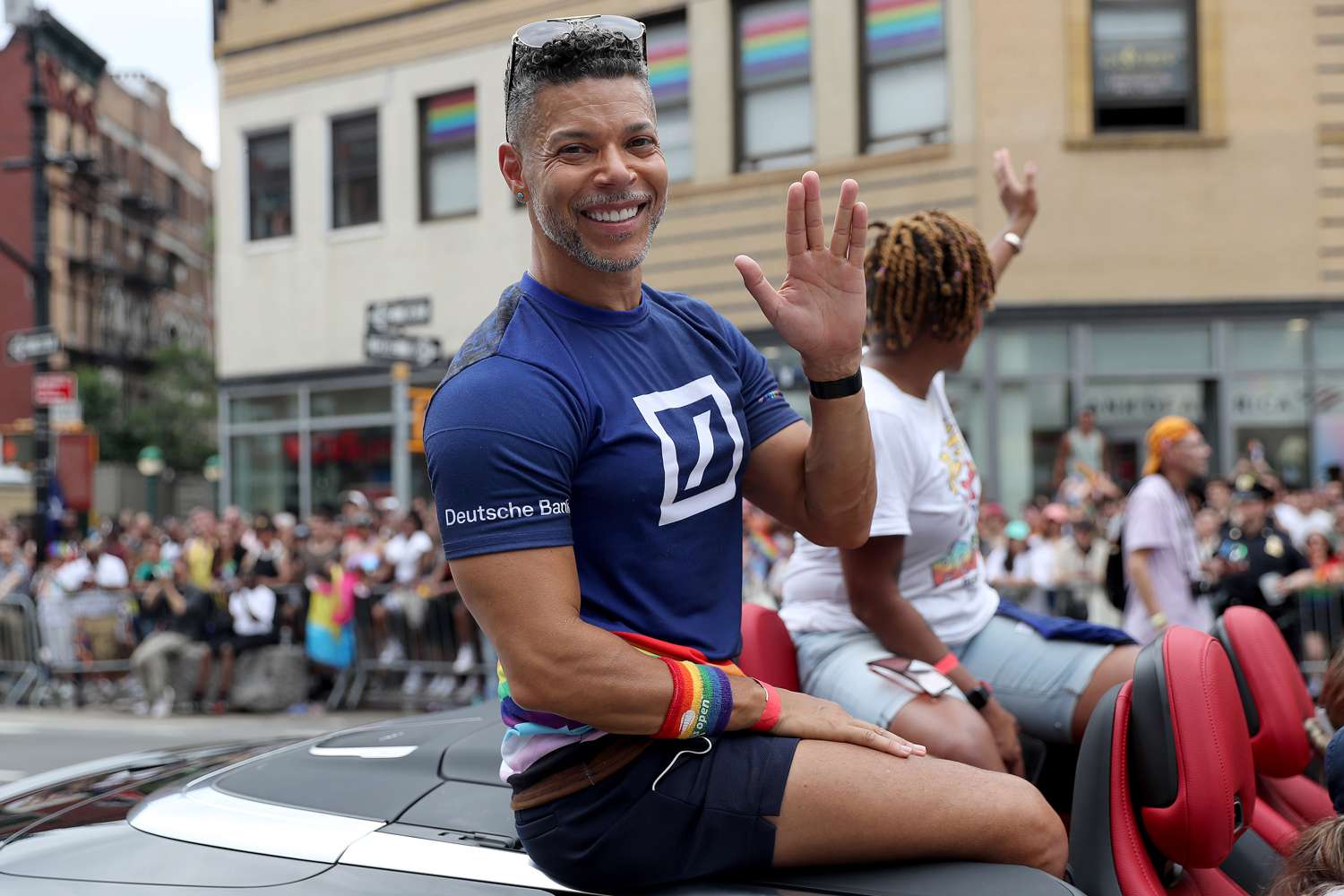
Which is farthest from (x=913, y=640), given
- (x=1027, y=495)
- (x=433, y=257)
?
(x=433, y=257)

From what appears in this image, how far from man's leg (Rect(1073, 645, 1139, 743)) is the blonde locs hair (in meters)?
0.83

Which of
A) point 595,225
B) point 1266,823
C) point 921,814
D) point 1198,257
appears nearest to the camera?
point 921,814

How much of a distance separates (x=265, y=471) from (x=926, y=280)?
19321mm

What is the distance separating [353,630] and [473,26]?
35.2 ft

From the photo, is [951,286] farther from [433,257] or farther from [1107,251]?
[433,257]

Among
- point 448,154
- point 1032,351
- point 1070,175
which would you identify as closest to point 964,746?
point 1032,351

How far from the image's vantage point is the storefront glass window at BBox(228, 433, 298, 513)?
20.5 meters

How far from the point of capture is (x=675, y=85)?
1725 centimetres

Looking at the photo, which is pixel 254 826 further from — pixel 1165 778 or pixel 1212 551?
pixel 1212 551

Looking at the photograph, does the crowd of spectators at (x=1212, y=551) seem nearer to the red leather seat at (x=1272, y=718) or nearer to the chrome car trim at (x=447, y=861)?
the red leather seat at (x=1272, y=718)

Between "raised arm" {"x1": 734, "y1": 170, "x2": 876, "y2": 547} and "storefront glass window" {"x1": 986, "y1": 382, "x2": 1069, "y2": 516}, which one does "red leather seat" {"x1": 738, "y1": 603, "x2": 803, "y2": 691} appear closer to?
"raised arm" {"x1": 734, "y1": 170, "x2": 876, "y2": 547}

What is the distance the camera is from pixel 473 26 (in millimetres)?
18734

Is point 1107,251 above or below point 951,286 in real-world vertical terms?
above

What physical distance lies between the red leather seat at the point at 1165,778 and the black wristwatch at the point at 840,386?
70 centimetres
